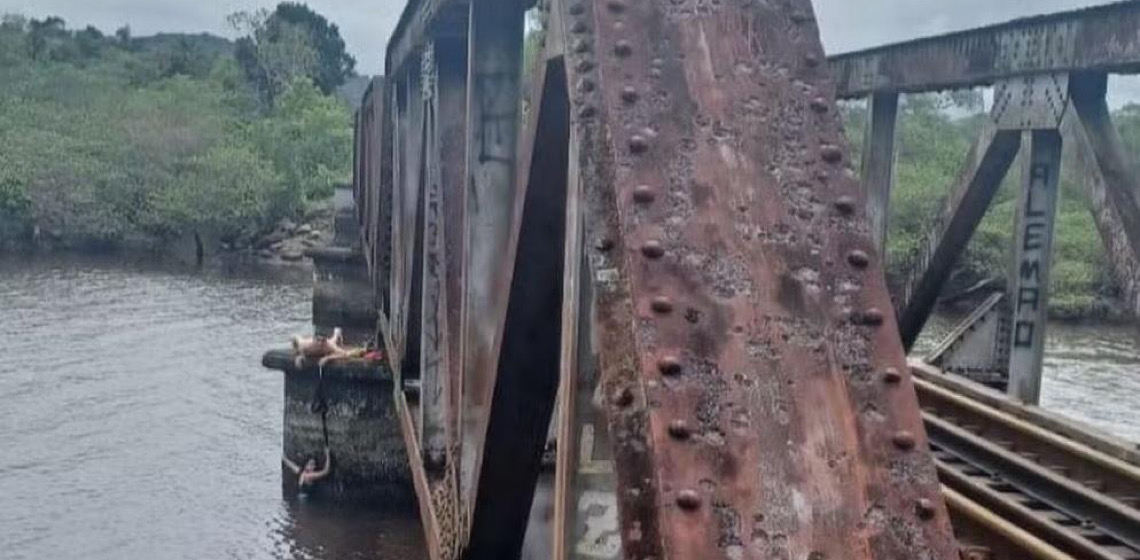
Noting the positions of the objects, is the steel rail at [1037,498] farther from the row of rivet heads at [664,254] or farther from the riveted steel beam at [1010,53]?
the row of rivet heads at [664,254]

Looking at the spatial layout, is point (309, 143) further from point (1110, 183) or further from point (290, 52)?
point (1110, 183)

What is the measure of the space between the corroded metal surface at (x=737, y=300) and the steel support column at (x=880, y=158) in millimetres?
4312

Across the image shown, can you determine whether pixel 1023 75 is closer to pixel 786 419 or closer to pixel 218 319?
pixel 786 419

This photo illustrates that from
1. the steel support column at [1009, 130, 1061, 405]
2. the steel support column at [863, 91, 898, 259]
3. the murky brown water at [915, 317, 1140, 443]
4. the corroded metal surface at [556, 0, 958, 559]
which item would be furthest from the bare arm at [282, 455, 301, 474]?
the corroded metal surface at [556, 0, 958, 559]

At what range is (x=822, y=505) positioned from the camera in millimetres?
1566

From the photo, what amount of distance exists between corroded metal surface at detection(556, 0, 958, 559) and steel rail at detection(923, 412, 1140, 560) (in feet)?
12.5

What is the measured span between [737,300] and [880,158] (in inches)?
194

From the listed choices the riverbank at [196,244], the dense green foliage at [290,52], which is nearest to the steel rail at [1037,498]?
the riverbank at [196,244]

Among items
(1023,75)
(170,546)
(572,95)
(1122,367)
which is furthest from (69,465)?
(1122,367)

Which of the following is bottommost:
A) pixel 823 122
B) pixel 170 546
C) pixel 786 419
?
pixel 170 546

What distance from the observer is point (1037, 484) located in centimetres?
595

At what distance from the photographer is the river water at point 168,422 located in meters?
14.5

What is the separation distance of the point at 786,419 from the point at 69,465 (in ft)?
57.4

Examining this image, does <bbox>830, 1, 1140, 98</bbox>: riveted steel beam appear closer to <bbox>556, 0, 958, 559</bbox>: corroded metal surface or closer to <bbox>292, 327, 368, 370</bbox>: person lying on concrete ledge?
<bbox>556, 0, 958, 559</bbox>: corroded metal surface
